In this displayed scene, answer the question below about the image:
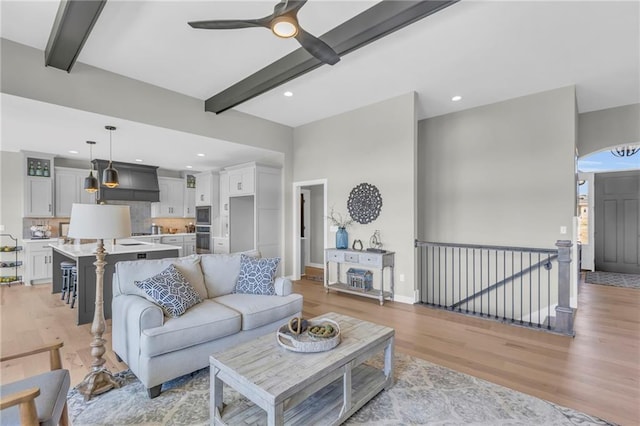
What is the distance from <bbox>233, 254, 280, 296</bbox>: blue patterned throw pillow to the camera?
10.7 feet

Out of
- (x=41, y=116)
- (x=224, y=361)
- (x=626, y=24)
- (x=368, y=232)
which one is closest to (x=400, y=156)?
(x=368, y=232)

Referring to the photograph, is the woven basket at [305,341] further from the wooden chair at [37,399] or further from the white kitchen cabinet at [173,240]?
the white kitchen cabinet at [173,240]

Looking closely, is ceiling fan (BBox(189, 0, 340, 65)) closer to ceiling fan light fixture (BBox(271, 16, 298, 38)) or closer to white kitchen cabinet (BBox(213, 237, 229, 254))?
ceiling fan light fixture (BBox(271, 16, 298, 38))

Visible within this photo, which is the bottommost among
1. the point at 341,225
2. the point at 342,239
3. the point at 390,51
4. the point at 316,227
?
the point at 342,239

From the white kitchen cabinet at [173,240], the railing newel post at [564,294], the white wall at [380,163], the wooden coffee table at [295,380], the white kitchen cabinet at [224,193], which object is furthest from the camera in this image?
the white kitchen cabinet at [173,240]

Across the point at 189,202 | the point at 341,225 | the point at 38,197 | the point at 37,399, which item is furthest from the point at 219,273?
the point at 189,202

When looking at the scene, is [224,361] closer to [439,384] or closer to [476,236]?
[439,384]

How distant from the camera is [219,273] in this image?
332 cm

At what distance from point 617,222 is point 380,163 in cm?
663

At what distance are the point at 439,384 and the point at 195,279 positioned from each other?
2428 mm

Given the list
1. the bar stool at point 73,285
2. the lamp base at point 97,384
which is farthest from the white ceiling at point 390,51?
the lamp base at point 97,384

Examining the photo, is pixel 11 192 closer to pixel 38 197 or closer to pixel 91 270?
pixel 38 197

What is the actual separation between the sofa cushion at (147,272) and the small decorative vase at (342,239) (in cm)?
266

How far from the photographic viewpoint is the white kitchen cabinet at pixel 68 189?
6652 mm
